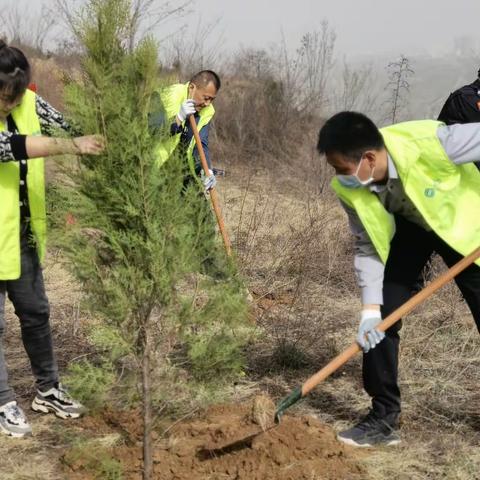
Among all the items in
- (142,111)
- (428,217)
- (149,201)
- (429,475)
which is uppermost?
(142,111)

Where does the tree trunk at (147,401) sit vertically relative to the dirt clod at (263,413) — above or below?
above

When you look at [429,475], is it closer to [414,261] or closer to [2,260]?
[414,261]

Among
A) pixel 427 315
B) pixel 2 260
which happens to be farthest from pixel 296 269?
pixel 2 260

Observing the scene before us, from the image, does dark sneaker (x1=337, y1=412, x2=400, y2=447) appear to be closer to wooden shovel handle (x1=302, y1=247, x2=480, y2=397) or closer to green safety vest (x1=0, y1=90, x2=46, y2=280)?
wooden shovel handle (x1=302, y1=247, x2=480, y2=397)

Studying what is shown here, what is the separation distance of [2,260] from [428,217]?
2050 mm

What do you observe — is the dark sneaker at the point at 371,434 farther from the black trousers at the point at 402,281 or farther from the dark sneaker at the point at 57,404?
the dark sneaker at the point at 57,404

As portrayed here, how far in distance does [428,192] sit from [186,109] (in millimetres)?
3009

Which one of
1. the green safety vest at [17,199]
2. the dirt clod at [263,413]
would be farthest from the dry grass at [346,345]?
the green safety vest at [17,199]

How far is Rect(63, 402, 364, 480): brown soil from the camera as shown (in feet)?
10.3

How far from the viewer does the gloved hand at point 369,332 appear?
3066 millimetres

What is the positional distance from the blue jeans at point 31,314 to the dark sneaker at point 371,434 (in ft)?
5.46

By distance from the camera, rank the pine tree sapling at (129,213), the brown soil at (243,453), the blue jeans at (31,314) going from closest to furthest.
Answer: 1. the pine tree sapling at (129,213)
2. the brown soil at (243,453)
3. the blue jeans at (31,314)

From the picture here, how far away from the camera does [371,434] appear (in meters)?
3.52

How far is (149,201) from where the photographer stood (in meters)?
2.69
